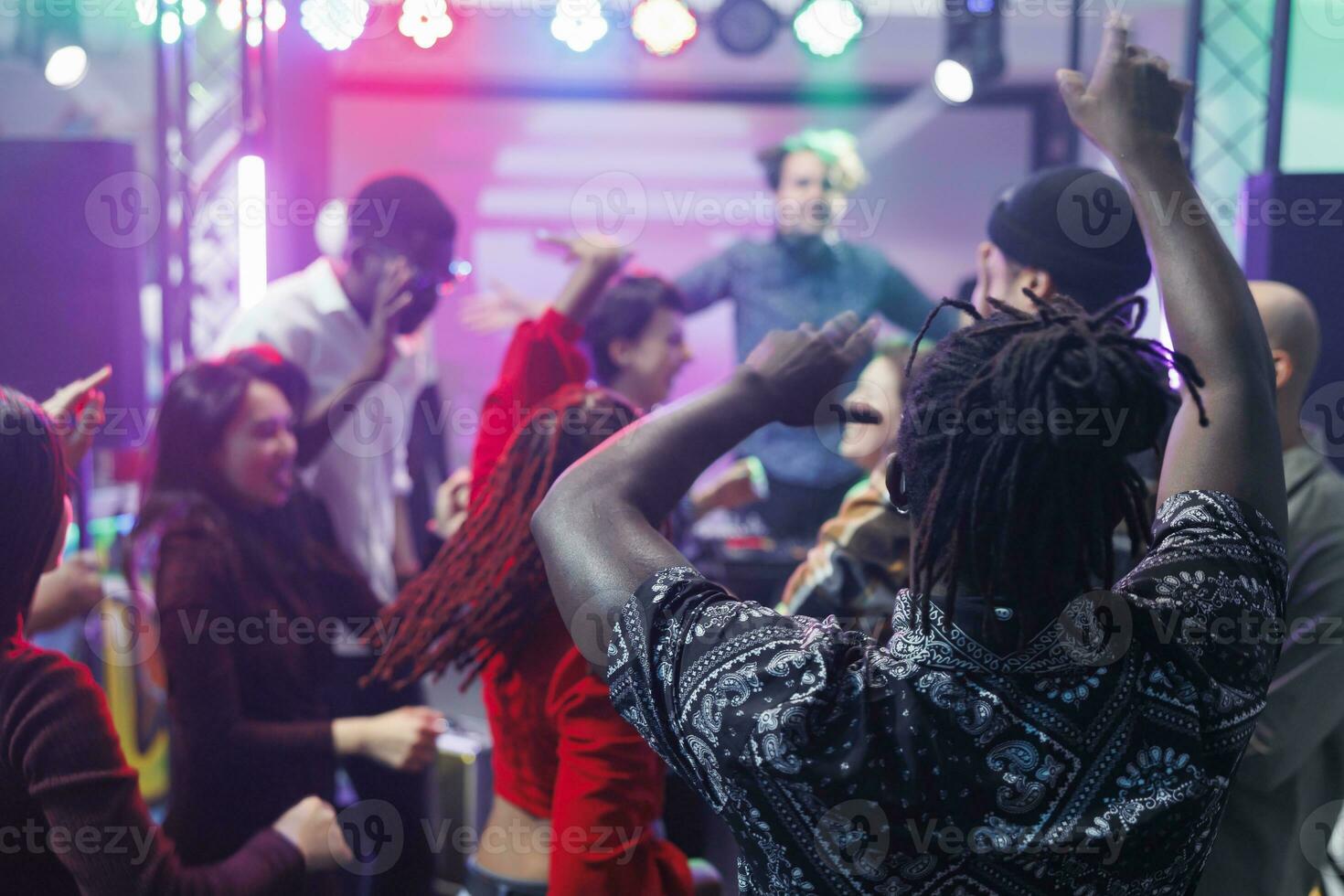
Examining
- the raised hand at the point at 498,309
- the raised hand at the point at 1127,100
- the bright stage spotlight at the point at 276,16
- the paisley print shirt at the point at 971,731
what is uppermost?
the bright stage spotlight at the point at 276,16

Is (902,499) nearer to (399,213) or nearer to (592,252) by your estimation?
(592,252)

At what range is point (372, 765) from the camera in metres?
2.57

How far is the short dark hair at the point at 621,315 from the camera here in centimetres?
254

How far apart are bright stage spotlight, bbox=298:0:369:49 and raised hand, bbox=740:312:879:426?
316cm

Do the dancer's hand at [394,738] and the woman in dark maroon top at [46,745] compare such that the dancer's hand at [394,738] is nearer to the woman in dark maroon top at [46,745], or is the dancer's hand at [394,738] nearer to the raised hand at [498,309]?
the woman in dark maroon top at [46,745]

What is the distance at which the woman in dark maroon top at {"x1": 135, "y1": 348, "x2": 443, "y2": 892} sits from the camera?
1818 mm

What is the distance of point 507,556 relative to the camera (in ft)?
5.11

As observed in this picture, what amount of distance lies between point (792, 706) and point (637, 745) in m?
0.59

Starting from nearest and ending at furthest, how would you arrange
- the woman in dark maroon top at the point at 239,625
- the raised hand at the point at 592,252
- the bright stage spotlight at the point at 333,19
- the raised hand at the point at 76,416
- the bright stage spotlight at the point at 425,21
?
the raised hand at the point at 76,416
the woman in dark maroon top at the point at 239,625
the raised hand at the point at 592,252
the bright stage spotlight at the point at 333,19
the bright stage spotlight at the point at 425,21

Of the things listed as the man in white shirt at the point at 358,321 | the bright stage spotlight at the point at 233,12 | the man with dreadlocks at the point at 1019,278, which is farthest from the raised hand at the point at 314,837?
the bright stage spotlight at the point at 233,12

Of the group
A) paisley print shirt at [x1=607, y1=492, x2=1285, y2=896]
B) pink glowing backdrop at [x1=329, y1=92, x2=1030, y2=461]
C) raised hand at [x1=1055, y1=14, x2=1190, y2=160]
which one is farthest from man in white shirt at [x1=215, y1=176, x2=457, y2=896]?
pink glowing backdrop at [x1=329, y1=92, x2=1030, y2=461]

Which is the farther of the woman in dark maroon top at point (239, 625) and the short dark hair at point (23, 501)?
the woman in dark maroon top at point (239, 625)

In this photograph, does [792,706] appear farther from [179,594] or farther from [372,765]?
[372,765]

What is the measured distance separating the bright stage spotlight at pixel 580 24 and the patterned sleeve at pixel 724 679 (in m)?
3.87
